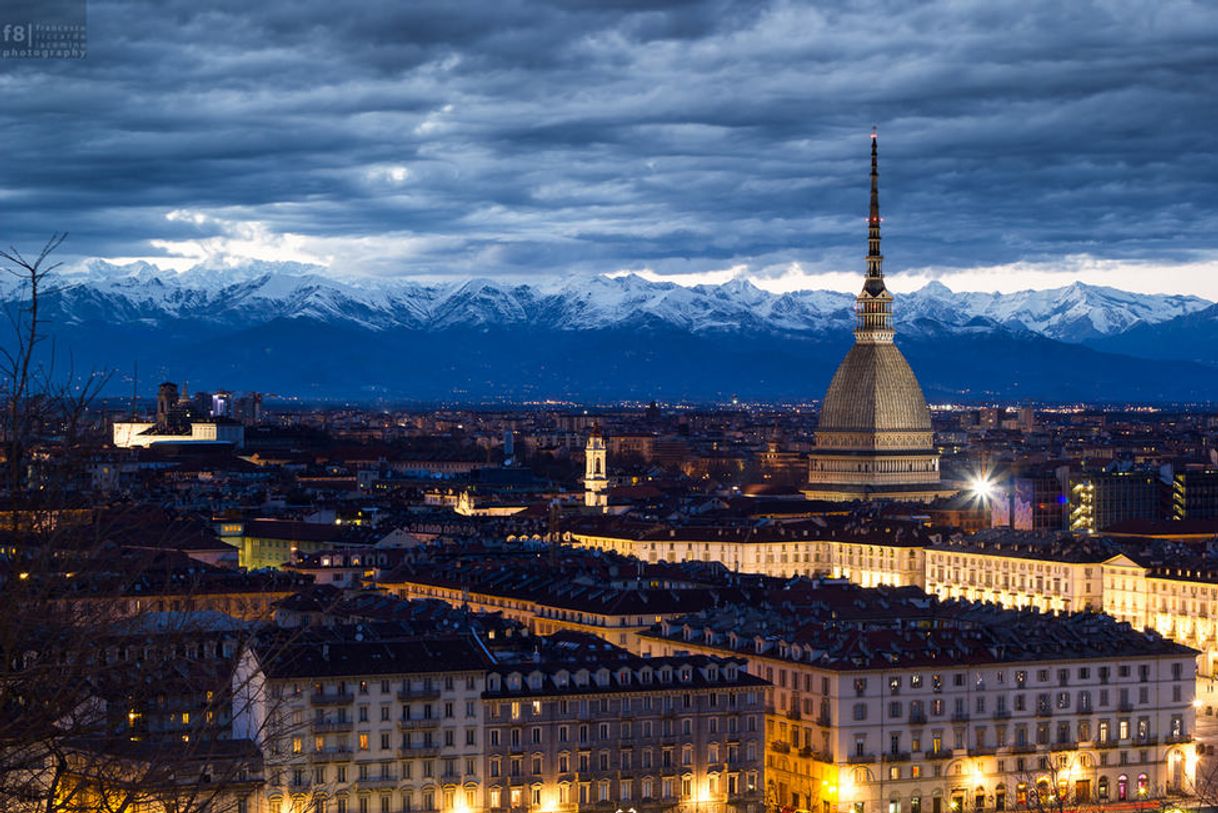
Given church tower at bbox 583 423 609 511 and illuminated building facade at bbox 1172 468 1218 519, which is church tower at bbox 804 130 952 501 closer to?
church tower at bbox 583 423 609 511

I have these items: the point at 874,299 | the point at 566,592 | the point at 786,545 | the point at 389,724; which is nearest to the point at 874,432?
the point at 874,299

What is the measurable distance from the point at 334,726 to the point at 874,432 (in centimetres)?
10404

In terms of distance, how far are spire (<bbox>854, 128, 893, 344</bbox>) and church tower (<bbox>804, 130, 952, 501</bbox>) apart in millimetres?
66

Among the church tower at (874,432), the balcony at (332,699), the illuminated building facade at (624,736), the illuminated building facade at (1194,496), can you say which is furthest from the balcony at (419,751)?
the church tower at (874,432)

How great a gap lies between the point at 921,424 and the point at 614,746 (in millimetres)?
102791

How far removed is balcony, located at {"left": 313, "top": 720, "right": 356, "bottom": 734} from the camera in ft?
169

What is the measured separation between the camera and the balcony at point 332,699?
5188 cm

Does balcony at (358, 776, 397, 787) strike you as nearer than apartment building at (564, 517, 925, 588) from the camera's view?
Yes

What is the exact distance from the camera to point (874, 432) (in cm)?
15338

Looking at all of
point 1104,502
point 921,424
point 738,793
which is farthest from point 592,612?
point 921,424

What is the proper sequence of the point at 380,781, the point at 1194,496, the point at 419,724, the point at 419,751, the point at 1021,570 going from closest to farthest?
the point at 380,781
the point at 419,751
the point at 419,724
the point at 1021,570
the point at 1194,496

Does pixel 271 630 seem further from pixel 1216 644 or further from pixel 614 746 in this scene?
pixel 1216 644

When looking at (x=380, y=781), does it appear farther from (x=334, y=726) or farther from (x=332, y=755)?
(x=334, y=726)

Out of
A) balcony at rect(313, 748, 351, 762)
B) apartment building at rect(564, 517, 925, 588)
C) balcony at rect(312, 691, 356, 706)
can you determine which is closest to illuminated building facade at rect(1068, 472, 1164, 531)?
apartment building at rect(564, 517, 925, 588)
